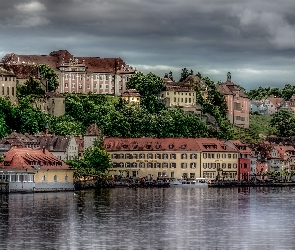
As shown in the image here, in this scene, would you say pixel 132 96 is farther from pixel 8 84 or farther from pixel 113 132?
pixel 8 84

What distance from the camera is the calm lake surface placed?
247 feet

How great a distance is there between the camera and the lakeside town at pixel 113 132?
150125 mm

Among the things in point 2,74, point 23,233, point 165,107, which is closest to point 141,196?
point 23,233

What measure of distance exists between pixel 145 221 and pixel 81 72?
107 metres

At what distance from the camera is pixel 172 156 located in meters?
160

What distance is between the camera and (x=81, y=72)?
194750mm

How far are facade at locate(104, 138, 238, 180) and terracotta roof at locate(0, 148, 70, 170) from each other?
29397mm

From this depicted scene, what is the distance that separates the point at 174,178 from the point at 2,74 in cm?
3226

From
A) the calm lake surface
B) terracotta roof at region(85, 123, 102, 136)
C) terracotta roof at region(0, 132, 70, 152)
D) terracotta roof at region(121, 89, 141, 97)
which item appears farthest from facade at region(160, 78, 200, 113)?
the calm lake surface

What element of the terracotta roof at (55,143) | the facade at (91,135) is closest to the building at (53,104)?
the facade at (91,135)

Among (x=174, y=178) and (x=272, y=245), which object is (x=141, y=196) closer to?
(x=174, y=178)

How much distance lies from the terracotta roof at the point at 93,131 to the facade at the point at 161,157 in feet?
5.13

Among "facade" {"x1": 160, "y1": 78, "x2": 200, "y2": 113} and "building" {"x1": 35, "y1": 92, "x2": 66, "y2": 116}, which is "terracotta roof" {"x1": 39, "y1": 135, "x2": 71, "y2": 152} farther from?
"facade" {"x1": 160, "y1": 78, "x2": 200, "y2": 113}

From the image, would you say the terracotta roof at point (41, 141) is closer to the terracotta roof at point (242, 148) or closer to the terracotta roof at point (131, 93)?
the terracotta roof at point (242, 148)
